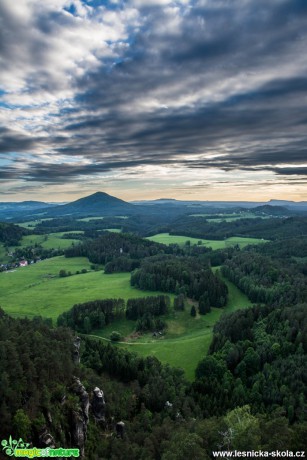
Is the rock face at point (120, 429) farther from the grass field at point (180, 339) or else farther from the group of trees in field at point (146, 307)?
the group of trees in field at point (146, 307)

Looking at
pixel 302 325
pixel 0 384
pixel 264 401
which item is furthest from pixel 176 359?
pixel 0 384

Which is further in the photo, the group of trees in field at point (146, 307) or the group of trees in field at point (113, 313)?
the group of trees in field at point (146, 307)

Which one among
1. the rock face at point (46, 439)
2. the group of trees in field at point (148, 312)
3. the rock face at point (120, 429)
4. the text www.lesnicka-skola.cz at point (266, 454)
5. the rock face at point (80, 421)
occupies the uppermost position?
the text www.lesnicka-skola.cz at point (266, 454)

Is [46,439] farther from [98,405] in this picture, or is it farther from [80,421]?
[98,405]

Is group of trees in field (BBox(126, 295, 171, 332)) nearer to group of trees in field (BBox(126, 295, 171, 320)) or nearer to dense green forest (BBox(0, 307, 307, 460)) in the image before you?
group of trees in field (BBox(126, 295, 171, 320))

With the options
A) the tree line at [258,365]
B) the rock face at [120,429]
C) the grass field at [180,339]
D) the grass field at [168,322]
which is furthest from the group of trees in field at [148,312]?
the rock face at [120,429]

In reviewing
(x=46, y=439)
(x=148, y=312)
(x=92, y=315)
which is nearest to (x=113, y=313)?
(x=92, y=315)

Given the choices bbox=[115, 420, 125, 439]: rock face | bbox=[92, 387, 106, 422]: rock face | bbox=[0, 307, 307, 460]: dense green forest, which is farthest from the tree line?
bbox=[92, 387, 106, 422]: rock face
